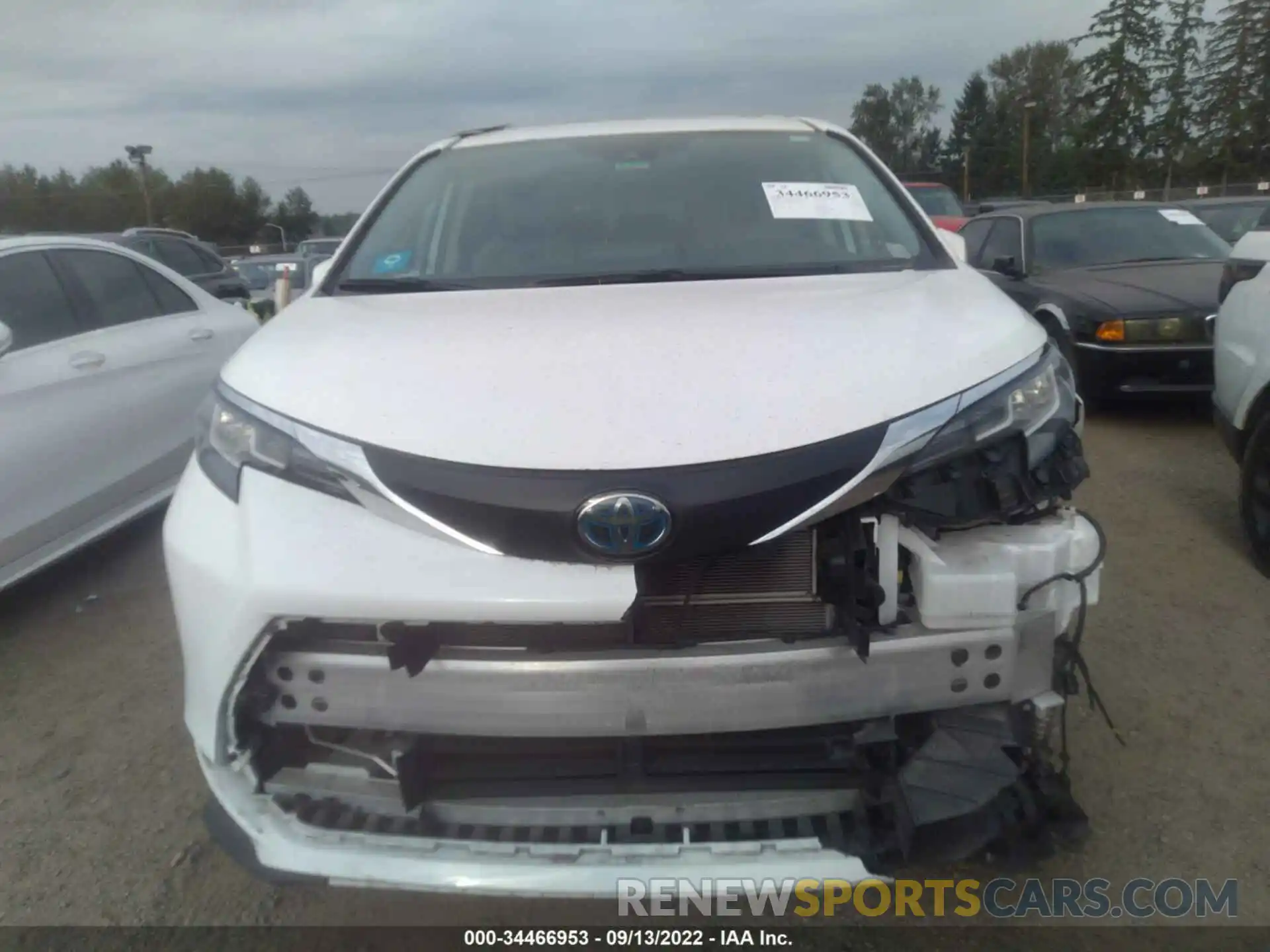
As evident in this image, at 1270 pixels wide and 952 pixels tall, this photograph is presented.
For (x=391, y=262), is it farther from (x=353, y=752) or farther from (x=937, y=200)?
(x=937, y=200)

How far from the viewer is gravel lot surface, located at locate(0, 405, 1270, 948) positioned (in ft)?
8.11

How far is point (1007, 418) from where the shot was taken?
2027mm

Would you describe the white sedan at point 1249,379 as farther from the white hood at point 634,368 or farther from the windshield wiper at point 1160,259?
the windshield wiper at point 1160,259

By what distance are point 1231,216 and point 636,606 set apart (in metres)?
12.4

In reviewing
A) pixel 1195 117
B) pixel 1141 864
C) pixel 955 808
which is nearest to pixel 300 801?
pixel 955 808

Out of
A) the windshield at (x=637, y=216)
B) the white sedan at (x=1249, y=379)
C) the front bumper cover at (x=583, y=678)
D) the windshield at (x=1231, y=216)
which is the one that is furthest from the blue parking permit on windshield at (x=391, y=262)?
the windshield at (x=1231, y=216)

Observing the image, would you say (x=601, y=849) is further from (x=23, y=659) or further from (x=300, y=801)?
(x=23, y=659)

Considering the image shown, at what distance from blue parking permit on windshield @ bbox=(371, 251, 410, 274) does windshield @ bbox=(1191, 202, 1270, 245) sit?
10.8 meters

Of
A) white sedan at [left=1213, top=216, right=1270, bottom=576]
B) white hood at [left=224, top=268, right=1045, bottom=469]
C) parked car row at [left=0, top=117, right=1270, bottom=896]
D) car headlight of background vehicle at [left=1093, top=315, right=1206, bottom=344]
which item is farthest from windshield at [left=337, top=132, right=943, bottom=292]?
car headlight of background vehicle at [left=1093, top=315, right=1206, bottom=344]

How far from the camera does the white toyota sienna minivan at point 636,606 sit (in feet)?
6.05

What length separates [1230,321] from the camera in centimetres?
446

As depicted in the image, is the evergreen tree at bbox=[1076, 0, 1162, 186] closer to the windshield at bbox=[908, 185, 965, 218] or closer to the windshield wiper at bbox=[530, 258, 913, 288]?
the windshield at bbox=[908, 185, 965, 218]

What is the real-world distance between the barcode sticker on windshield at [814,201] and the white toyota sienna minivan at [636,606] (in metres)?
0.93

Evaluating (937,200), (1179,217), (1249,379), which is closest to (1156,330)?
(1179,217)
